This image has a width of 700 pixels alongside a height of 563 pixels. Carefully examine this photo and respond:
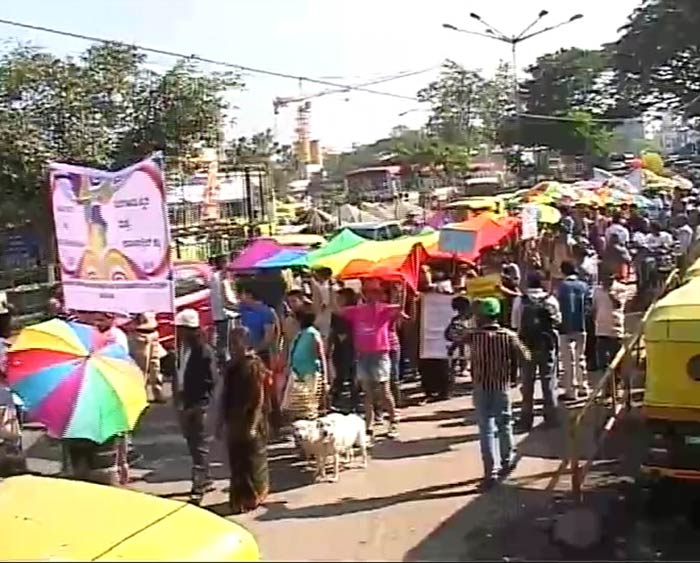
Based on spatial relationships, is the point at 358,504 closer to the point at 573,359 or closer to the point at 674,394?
the point at 674,394

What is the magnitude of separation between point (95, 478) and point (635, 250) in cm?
1163

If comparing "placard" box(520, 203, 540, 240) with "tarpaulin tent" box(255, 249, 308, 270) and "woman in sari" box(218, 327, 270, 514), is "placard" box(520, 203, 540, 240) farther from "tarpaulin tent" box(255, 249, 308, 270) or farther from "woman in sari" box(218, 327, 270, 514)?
"woman in sari" box(218, 327, 270, 514)

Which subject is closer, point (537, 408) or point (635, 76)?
point (537, 408)

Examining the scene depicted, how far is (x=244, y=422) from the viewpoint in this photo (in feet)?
28.5

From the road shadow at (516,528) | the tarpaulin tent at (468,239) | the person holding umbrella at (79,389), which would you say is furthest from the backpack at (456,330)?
the person holding umbrella at (79,389)

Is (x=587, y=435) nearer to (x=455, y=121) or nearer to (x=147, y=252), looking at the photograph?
(x=147, y=252)

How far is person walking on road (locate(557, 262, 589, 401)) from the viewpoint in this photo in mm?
11781

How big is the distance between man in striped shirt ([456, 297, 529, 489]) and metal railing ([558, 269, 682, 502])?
22.8 inches

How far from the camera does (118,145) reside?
28.3 metres

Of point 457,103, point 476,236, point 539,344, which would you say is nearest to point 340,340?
point 539,344

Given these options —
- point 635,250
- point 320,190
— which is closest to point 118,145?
point 635,250

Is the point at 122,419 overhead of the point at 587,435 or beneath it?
overhead

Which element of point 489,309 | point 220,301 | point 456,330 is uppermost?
point 489,309

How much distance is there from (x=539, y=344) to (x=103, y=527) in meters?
7.04
